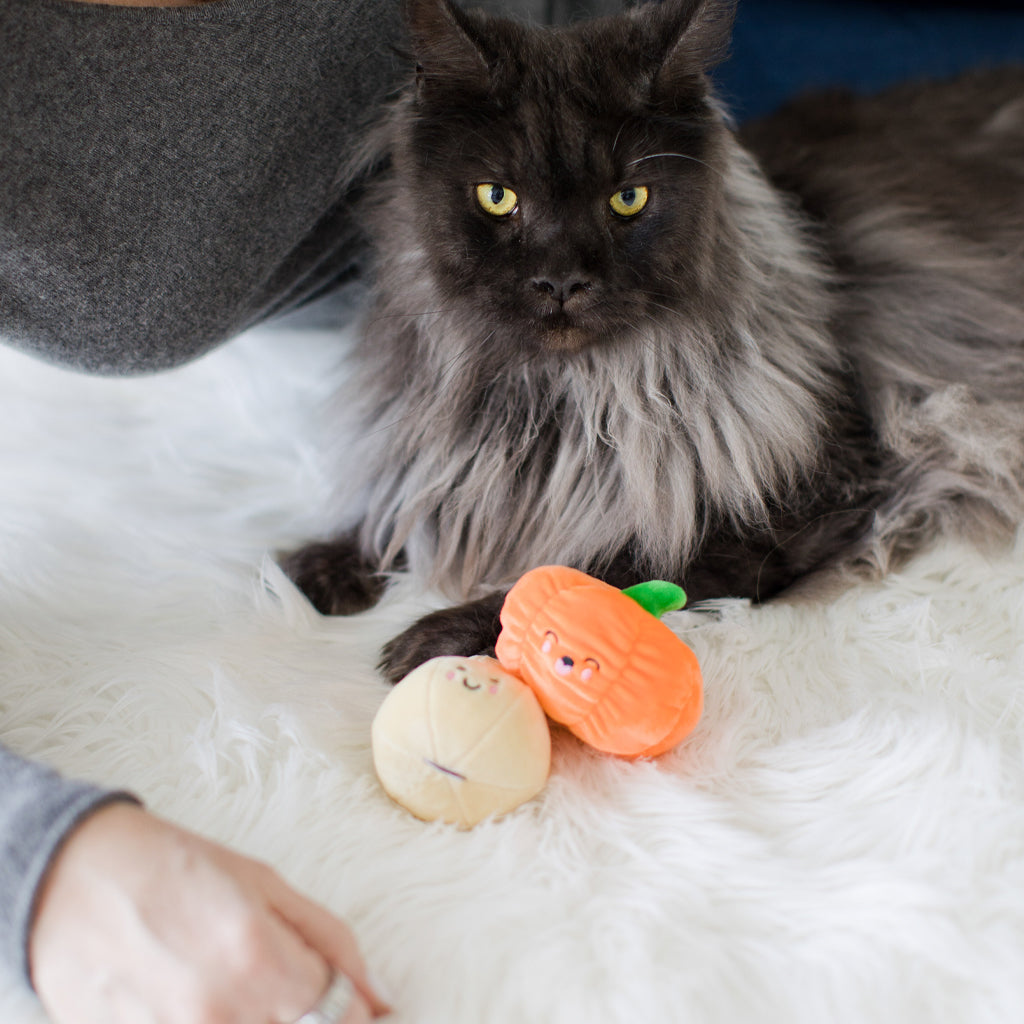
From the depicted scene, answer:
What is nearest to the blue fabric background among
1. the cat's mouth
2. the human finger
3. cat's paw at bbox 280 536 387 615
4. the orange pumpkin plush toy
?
the cat's mouth

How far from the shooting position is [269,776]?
0.87m

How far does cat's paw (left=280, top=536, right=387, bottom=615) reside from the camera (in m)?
1.22

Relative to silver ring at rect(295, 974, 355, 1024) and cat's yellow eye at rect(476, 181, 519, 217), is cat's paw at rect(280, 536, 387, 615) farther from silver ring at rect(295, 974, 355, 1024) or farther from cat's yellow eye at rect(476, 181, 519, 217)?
silver ring at rect(295, 974, 355, 1024)

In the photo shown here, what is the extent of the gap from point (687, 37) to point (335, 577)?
800 millimetres

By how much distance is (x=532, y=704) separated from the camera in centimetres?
83

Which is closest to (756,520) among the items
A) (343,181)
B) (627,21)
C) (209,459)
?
(627,21)

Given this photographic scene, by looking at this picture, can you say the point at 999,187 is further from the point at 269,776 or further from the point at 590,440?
the point at 269,776

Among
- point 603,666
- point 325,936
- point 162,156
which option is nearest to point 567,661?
point 603,666

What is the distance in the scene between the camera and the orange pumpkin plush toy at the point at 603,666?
820 millimetres

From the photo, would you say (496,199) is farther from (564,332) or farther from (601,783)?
(601,783)

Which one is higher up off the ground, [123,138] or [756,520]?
[123,138]

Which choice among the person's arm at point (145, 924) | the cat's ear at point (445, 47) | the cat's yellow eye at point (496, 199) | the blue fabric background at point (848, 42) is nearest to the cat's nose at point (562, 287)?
the cat's yellow eye at point (496, 199)

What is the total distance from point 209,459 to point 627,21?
2.99ft

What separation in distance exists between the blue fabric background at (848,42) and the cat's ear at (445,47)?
4.54 ft
